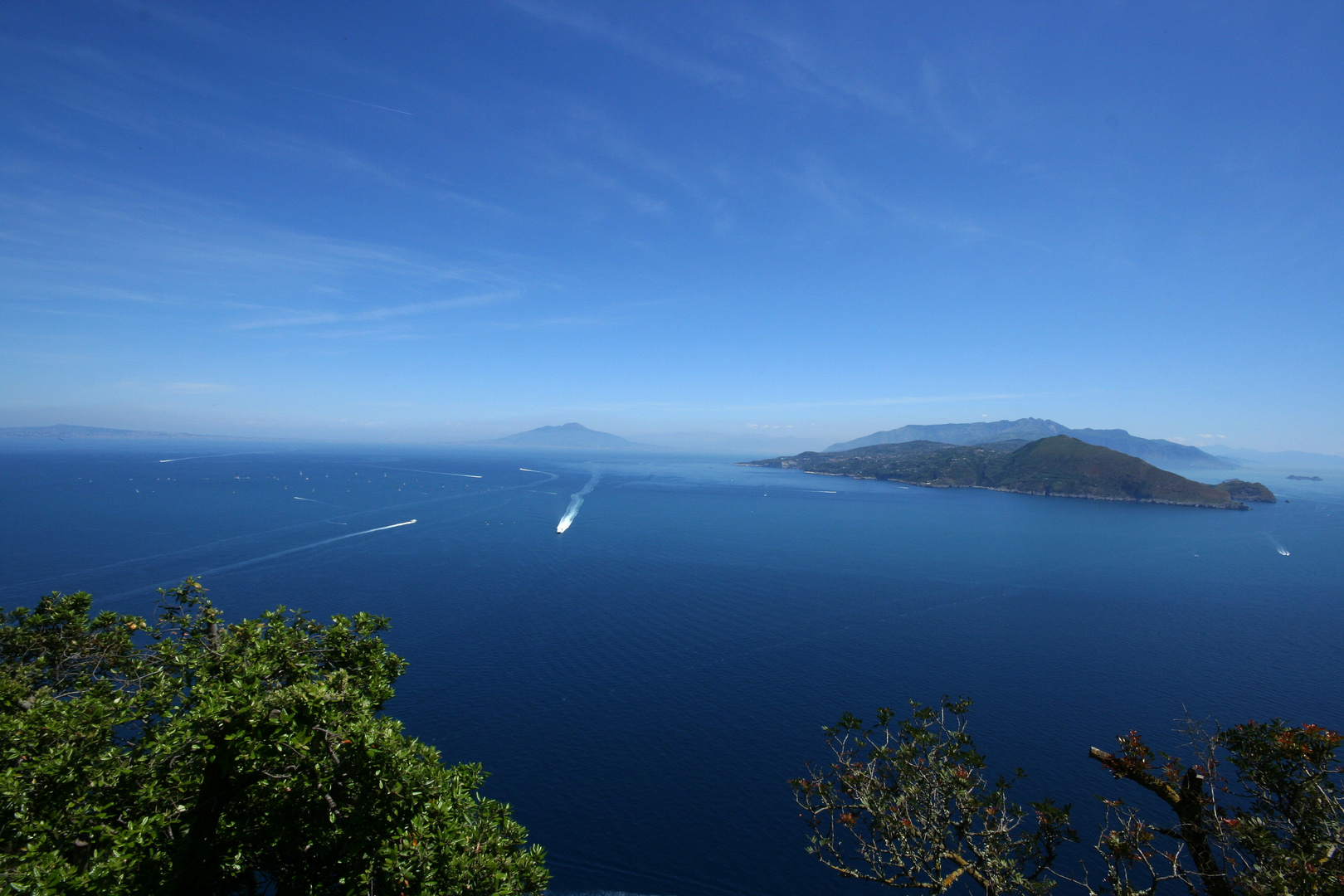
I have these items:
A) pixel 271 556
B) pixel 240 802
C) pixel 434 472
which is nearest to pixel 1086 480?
pixel 271 556

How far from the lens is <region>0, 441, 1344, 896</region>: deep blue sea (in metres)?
25.4

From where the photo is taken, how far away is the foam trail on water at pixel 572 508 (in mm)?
85438

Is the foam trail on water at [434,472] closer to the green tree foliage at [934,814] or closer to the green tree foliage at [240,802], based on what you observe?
the green tree foliage at [240,802]

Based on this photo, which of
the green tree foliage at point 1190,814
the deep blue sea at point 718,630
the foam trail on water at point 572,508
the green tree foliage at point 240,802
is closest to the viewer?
the green tree foliage at point 240,802

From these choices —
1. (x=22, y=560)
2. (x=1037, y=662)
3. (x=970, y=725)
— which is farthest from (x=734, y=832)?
(x=22, y=560)

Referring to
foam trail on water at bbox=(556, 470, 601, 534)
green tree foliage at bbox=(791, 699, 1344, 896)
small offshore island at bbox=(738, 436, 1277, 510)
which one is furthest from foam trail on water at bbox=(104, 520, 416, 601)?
small offshore island at bbox=(738, 436, 1277, 510)

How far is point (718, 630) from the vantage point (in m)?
44.2

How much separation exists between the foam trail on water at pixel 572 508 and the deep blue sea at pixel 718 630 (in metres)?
2.01

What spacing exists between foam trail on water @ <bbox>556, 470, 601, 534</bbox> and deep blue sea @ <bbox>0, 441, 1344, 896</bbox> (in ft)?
6.61

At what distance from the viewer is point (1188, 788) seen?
9102 millimetres

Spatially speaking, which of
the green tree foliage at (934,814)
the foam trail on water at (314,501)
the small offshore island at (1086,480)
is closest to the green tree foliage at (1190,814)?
the green tree foliage at (934,814)

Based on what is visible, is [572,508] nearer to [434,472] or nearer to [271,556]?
[271,556]

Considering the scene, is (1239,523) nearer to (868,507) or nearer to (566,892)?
(868,507)

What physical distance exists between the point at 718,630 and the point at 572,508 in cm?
6544
